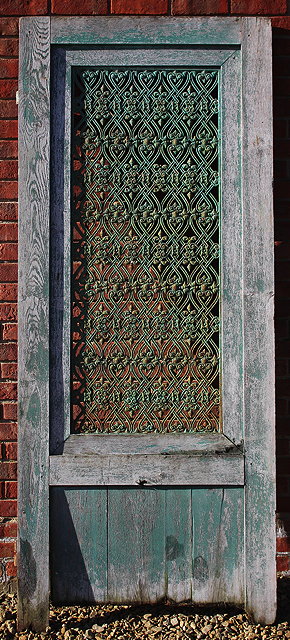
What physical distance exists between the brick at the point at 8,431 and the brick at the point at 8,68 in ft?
4.84

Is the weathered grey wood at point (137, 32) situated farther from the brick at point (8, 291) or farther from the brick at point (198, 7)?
the brick at point (8, 291)

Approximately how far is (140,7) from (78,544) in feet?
7.22

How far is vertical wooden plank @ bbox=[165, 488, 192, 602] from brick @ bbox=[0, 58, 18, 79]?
1.84m

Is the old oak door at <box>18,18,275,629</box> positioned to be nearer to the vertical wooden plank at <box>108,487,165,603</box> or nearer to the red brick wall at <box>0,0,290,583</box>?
the vertical wooden plank at <box>108,487,165,603</box>

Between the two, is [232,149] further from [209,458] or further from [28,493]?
[28,493]

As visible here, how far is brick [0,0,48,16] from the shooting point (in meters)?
2.65

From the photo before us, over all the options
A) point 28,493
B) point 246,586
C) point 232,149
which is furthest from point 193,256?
point 246,586

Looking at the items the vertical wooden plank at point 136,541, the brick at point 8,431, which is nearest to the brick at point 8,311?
the brick at point 8,431

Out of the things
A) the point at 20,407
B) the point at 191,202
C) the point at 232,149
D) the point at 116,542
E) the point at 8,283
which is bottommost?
the point at 116,542

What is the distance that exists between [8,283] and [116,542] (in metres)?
1.16

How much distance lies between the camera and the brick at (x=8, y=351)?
276 centimetres

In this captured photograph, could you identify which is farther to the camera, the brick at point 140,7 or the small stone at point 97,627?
the brick at point 140,7

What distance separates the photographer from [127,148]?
8.52 ft

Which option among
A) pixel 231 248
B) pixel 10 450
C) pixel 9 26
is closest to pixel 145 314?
pixel 231 248
